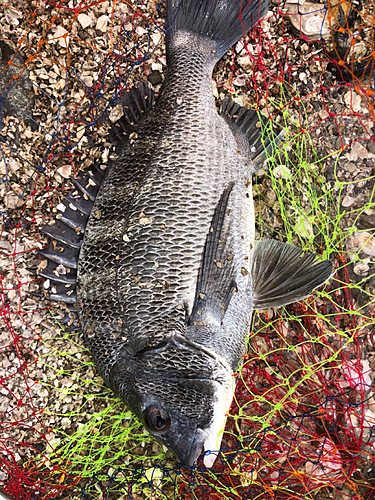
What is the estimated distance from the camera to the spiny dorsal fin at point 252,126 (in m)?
1.91

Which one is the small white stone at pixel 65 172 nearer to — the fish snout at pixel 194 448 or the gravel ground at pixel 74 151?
the gravel ground at pixel 74 151

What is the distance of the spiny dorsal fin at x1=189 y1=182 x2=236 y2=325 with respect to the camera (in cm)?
158

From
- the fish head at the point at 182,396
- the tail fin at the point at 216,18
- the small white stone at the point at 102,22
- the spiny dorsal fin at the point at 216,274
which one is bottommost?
the fish head at the point at 182,396

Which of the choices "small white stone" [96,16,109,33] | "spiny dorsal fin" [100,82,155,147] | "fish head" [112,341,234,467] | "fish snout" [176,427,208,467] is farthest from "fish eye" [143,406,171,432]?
"small white stone" [96,16,109,33]

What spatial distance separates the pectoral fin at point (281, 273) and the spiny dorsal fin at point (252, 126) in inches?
18.6

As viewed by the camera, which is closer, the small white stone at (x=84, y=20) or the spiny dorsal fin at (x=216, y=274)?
the spiny dorsal fin at (x=216, y=274)

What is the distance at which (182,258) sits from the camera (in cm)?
159

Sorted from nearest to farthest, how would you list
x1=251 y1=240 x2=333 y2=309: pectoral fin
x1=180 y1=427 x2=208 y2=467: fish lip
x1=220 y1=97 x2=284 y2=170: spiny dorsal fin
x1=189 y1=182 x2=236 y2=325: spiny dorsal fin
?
1. x1=180 y1=427 x2=208 y2=467: fish lip
2. x1=189 y1=182 x2=236 y2=325: spiny dorsal fin
3. x1=251 y1=240 x2=333 y2=309: pectoral fin
4. x1=220 y1=97 x2=284 y2=170: spiny dorsal fin

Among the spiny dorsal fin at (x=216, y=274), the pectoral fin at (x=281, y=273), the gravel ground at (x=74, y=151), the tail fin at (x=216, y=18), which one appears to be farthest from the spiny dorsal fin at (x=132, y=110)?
the pectoral fin at (x=281, y=273)

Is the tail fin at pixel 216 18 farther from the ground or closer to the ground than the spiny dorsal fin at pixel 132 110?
farther from the ground

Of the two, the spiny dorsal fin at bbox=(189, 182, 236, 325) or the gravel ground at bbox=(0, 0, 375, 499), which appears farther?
the gravel ground at bbox=(0, 0, 375, 499)

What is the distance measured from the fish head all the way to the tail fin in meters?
1.53

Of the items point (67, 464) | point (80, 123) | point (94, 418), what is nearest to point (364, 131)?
point (80, 123)

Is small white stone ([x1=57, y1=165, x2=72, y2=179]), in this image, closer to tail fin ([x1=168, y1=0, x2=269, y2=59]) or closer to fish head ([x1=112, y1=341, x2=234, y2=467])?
tail fin ([x1=168, y1=0, x2=269, y2=59])
